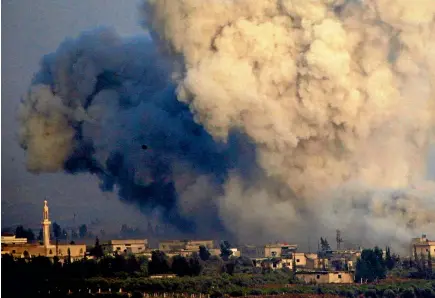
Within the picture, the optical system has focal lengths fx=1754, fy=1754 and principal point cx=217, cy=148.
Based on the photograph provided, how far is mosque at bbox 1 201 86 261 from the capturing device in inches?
1069

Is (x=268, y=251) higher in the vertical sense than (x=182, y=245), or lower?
lower

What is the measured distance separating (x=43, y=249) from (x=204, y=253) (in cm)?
262

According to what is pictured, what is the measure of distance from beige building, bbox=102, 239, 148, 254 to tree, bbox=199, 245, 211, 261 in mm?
863

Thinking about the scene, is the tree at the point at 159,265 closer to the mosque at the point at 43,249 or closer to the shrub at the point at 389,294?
the mosque at the point at 43,249

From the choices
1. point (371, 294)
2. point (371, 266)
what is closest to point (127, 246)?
point (371, 266)

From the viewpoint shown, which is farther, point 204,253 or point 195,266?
point 204,253

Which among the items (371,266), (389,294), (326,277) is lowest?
(389,294)

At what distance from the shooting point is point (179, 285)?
1005 inches

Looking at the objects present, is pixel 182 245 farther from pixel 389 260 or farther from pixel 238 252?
pixel 389 260

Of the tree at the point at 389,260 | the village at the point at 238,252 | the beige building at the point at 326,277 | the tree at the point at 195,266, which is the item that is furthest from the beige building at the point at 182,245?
the tree at the point at 389,260

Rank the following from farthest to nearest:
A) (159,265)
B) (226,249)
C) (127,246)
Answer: (127,246) < (226,249) < (159,265)

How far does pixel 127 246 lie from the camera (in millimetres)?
27688

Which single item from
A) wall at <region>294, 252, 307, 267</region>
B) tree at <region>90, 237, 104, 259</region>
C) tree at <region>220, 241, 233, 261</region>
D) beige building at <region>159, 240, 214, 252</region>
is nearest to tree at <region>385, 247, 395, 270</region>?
wall at <region>294, 252, 307, 267</region>

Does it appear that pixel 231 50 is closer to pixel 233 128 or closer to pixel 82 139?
pixel 233 128
